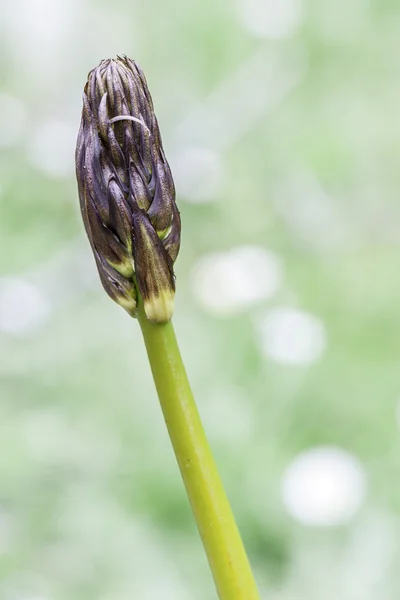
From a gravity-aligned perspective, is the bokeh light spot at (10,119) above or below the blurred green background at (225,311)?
above

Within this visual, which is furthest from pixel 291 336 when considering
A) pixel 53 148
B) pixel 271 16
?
pixel 271 16

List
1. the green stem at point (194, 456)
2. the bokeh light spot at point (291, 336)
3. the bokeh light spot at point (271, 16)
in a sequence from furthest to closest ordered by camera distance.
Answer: the bokeh light spot at point (271, 16)
the bokeh light spot at point (291, 336)
the green stem at point (194, 456)

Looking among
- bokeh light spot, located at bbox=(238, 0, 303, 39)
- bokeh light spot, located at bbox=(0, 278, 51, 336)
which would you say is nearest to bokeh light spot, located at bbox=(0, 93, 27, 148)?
bokeh light spot, located at bbox=(0, 278, 51, 336)

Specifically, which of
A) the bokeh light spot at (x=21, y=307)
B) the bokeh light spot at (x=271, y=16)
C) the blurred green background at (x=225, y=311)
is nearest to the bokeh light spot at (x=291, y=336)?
the blurred green background at (x=225, y=311)

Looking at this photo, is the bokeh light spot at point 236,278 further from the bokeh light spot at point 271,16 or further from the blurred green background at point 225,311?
the bokeh light spot at point 271,16

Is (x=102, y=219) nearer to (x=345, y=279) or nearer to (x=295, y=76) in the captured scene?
(x=345, y=279)

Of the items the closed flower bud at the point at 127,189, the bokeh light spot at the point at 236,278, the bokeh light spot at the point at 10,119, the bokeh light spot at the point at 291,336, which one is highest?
the bokeh light spot at the point at 10,119
